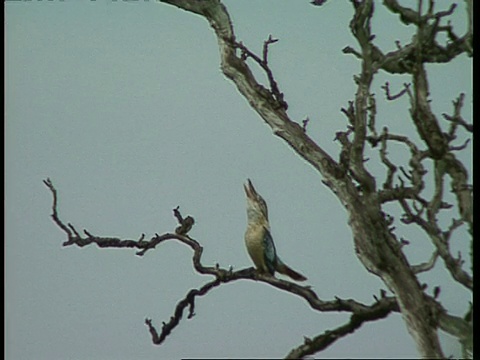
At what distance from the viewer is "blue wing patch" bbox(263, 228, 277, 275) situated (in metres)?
1.52

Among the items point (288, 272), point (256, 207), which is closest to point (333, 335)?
point (288, 272)

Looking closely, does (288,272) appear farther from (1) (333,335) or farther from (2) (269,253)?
(1) (333,335)

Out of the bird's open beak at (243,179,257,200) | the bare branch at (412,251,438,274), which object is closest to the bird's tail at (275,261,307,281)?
→ the bird's open beak at (243,179,257,200)

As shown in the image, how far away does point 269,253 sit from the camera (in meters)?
1.52

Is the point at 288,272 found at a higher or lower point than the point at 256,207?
lower

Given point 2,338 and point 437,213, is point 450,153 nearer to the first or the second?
point 437,213

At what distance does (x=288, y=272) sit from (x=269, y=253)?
0.06 m

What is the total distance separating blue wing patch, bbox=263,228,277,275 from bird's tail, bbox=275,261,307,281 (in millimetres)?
14

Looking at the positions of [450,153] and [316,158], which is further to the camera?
[316,158]

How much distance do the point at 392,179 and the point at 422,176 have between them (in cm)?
5

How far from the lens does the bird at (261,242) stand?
1516mm
